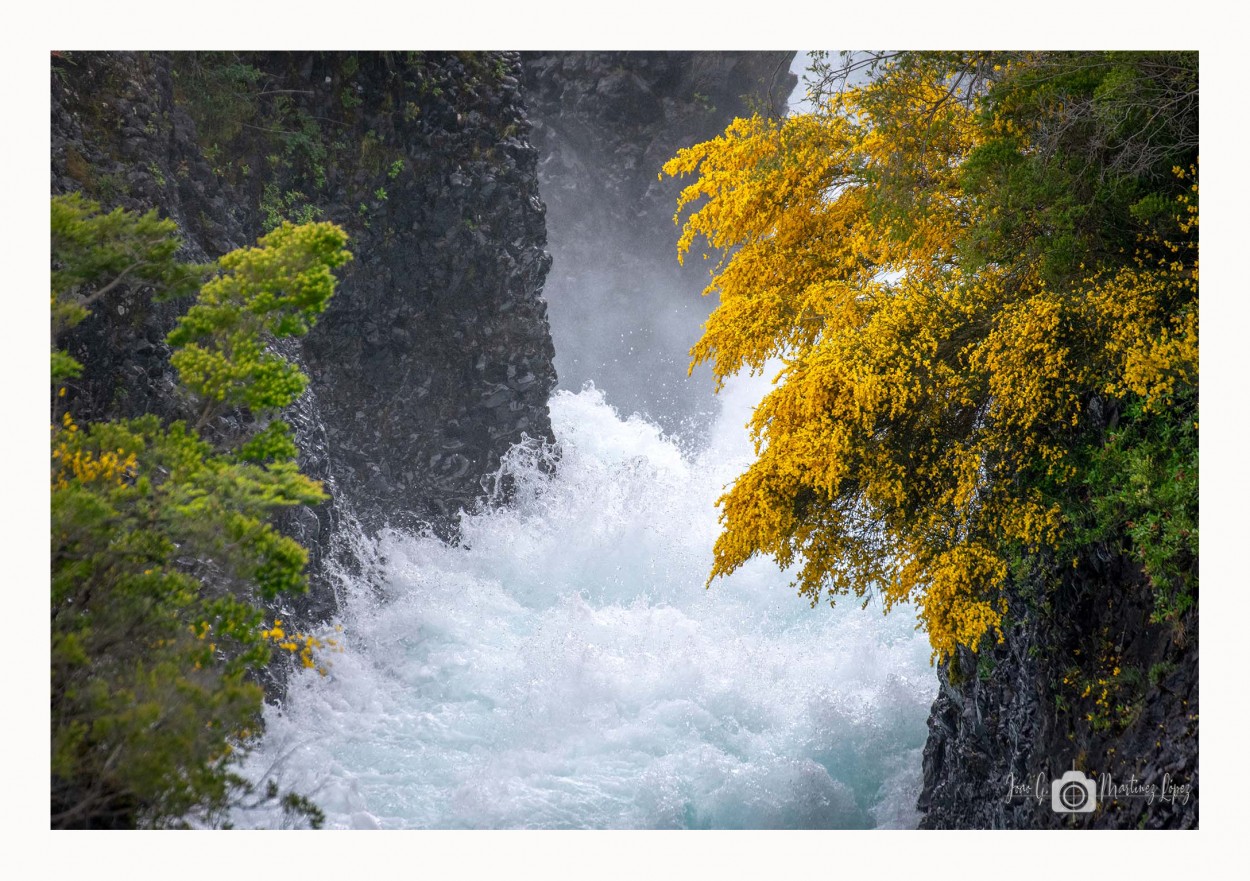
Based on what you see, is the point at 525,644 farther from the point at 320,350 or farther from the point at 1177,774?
the point at 1177,774

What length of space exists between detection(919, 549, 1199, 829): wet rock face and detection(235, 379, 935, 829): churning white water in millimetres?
1252

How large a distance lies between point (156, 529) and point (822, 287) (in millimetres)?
4696

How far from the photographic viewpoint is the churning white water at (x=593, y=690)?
25.4 ft

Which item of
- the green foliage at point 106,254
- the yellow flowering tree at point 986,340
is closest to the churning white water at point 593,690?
the yellow flowering tree at point 986,340

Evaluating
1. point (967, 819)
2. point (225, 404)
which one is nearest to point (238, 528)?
point (225, 404)

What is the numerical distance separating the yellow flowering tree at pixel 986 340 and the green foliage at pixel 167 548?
3044 mm

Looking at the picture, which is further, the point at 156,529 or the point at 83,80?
the point at 83,80

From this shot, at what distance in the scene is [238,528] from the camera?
4773 millimetres

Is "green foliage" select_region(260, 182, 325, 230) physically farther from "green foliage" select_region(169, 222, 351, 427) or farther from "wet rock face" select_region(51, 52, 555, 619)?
"green foliage" select_region(169, 222, 351, 427)

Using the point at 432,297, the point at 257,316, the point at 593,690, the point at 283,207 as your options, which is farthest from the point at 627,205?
the point at 257,316

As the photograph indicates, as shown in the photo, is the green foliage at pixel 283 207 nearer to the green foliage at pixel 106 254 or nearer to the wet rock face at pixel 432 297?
the wet rock face at pixel 432 297

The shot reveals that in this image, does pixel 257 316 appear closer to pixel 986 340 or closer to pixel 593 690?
pixel 986 340

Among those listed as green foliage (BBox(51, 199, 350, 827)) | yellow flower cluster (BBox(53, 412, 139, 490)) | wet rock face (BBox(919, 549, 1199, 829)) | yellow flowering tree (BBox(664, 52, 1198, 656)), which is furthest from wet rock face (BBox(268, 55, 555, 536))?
wet rock face (BBox(919, 549, 1199, 829))
